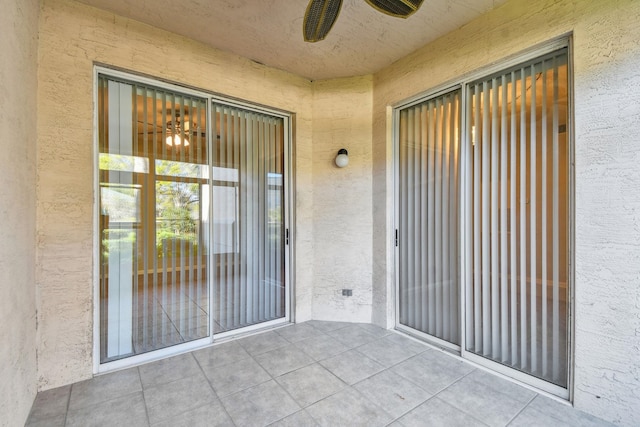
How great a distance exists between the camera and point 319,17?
173cm

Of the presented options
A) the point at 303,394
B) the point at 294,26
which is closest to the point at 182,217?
the point at 303,394

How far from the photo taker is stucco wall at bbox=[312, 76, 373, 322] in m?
3.33

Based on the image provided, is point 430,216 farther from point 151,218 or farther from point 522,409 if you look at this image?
point 151,218

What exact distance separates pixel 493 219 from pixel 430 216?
23.2 inches

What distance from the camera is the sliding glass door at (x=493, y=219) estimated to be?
2.05 meters

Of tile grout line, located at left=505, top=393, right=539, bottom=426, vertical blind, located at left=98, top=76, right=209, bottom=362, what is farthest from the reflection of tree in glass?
tile grout line, located at left=505, top=393, right=539, bottom=426

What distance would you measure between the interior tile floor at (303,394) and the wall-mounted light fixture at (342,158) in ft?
6.36

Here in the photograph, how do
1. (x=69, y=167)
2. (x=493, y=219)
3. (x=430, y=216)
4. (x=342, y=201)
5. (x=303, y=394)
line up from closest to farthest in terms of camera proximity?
(x=303, y=394), (x=69, y=167), (x=493, y=219), (x=430, y=216), (x=342, y=201)

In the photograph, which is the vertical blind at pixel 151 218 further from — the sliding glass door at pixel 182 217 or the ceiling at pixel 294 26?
the ceiling at pixel 294 26

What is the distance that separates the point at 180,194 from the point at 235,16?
1.60m

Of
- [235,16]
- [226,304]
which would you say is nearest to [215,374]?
[226,304]

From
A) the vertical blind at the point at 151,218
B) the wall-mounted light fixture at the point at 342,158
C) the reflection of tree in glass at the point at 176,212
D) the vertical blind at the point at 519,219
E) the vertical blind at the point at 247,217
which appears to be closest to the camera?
the vertical blind at the point at 519,219

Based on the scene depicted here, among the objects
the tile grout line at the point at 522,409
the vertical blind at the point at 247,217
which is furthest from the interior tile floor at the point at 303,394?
the vertical blind at the point at 247,217

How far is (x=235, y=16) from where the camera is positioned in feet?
7.71
